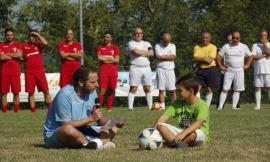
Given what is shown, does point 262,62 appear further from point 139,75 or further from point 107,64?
point 107,64

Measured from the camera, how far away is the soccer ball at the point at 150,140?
9.98 m

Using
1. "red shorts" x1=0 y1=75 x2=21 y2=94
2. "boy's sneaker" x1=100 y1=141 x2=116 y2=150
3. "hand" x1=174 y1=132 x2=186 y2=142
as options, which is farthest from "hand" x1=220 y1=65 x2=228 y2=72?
"hand" x1=174 y1=132 x2=186 y2=142

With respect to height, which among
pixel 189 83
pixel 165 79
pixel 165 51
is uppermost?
pixel 189 83

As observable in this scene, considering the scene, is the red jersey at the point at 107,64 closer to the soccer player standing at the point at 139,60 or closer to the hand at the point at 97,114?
the soccer player standing at the point at 139,60

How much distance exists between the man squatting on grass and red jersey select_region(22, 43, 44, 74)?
37.4 ft

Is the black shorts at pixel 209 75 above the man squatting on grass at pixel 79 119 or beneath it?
beneath

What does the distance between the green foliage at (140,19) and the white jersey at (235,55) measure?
1746cm

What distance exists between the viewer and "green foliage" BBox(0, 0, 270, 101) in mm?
41344

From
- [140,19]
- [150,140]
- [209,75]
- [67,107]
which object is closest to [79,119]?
[67,107]

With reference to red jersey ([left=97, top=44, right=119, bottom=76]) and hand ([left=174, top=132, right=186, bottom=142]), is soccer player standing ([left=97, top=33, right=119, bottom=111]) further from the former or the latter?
hand ([left=174, top=132, right=186, bottom=142])

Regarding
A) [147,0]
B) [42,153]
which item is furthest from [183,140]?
[147,0]

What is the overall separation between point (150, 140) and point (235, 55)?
1175cm

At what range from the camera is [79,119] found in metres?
10.1

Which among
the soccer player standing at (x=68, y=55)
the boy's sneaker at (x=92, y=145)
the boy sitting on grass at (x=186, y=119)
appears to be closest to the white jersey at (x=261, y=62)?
the soccer player standing at (x=68, y=55)
